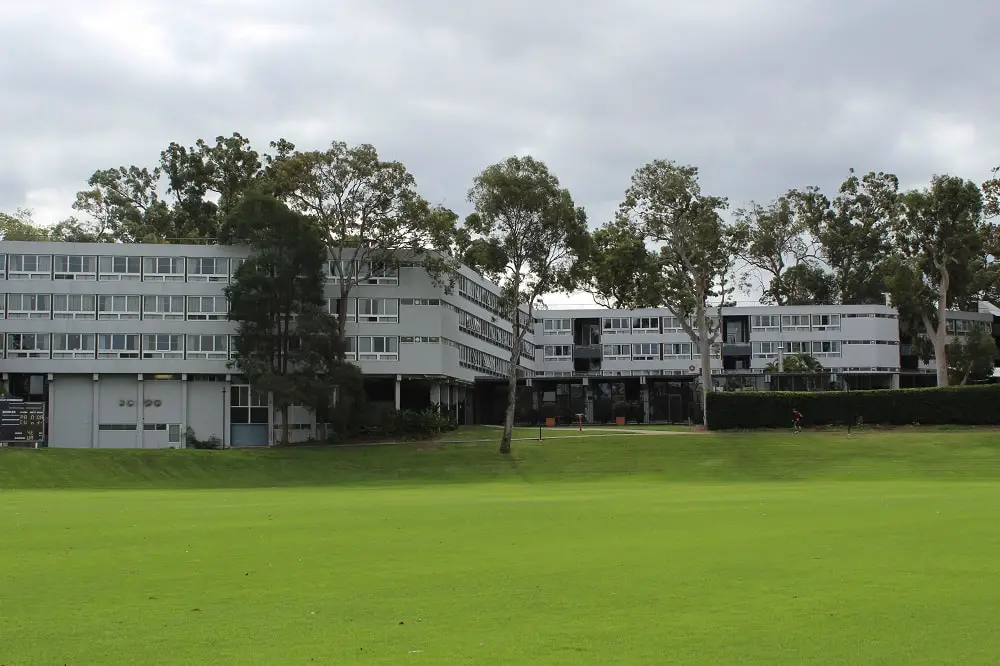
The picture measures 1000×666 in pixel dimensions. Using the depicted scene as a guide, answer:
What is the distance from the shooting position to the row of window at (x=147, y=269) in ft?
255

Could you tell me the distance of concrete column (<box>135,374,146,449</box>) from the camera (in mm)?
77875

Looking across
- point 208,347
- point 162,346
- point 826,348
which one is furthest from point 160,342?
point 826,348

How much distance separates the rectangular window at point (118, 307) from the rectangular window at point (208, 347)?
4.39 metres

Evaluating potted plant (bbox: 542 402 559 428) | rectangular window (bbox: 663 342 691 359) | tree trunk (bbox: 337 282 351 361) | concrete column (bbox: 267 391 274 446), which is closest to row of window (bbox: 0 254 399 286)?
tree trunk (bbox: 337 282 351 361)

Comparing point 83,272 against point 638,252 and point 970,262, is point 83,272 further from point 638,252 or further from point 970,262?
point 970,262

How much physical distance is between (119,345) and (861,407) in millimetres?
51410

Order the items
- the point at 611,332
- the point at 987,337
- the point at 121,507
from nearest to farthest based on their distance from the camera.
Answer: the point at 121,507 → the point at 987,337 → the point at 611,332

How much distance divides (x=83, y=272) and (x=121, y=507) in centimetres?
5101

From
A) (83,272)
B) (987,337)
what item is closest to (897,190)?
(987,337)

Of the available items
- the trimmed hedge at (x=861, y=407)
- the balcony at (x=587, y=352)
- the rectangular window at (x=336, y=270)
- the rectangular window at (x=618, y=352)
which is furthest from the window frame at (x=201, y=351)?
the rectangular window at (x=618, y=352)

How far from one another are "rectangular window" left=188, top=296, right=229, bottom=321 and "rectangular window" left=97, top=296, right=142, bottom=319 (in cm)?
378

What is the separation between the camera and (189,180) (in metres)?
101

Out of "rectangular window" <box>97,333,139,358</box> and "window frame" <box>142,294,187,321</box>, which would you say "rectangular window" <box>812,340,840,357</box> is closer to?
"window frame" <box>142,294,187,321</box>

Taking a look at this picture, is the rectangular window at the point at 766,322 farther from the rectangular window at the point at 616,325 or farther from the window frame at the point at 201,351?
the window frame at the point at 201,351
